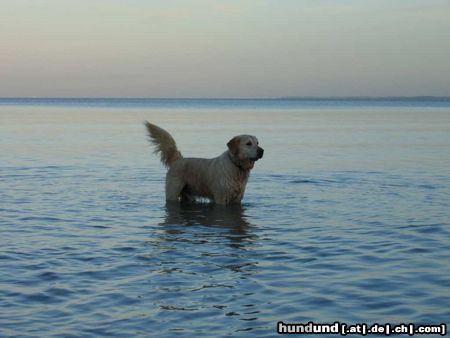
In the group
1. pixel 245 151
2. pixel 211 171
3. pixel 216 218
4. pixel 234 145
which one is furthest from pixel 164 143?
pixel 216 218

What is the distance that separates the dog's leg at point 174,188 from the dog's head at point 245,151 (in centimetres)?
136

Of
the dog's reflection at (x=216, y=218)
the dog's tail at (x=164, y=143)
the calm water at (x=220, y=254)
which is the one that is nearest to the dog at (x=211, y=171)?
the dog's tail at (x=164, y=143)

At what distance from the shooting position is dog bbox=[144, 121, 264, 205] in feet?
46.9

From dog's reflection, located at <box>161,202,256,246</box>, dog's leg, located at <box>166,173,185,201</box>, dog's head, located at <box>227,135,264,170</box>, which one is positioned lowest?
dog's reflection, located at <box>161,202,256,246</box>

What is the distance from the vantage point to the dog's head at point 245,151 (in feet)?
46.5

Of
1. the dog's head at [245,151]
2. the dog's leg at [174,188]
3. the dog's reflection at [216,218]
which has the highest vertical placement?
the dog's head at [245,151]

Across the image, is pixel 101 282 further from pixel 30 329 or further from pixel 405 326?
pixel 405 326

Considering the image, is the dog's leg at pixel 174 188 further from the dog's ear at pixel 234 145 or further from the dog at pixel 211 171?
the dog's ear at pixel 234 145

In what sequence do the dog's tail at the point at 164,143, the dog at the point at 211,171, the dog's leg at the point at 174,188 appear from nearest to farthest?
1. the dog at the point at 211,171
2. the dog's leg at the point at 174,188
3. the dog's tail at the point at 164,143

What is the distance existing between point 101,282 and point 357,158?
17533 millimetres

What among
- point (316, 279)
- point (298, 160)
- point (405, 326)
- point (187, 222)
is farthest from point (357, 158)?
point (405, 326)

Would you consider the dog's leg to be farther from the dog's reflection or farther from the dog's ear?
the dog's ear

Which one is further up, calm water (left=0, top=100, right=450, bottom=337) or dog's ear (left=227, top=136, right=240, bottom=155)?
dog's ear (left=227, top=136, right=240, bottom=155)

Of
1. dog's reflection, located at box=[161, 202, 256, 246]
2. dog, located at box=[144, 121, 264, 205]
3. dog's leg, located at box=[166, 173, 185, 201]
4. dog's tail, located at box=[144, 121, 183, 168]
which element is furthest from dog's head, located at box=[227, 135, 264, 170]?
dog's tail, located at box=[144, 121, 183, 168]
